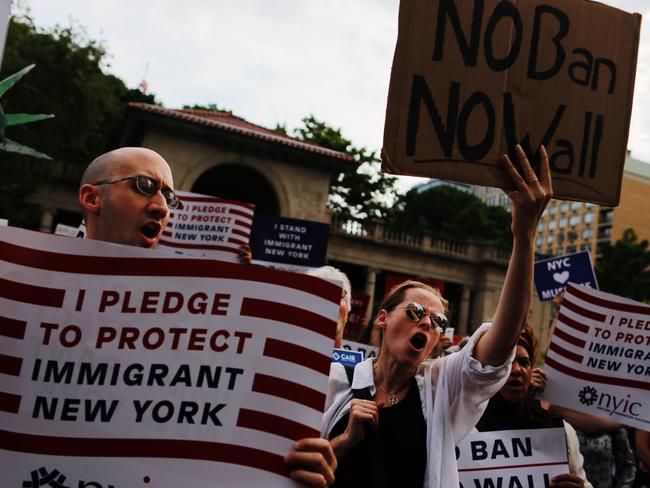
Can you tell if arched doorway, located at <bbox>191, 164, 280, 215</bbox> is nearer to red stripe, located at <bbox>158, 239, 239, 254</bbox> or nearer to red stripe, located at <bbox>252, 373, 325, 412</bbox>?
red stripe, located at <bbox>158, 239, 239, 254</bbox>

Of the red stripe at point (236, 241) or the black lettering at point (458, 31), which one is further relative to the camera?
the red stripe at point (236, 241)

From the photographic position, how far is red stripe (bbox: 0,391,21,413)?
65.7 inches

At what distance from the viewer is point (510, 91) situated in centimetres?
237

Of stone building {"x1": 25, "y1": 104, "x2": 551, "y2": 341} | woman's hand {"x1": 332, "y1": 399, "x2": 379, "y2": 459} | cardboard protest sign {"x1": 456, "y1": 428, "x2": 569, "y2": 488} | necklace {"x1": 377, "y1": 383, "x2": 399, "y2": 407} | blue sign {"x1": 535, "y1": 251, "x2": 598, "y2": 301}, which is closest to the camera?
woman's hand {"x1": 332, "y1": 399, "x2": 379, "y2": 459}

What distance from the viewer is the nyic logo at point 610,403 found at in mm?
3793

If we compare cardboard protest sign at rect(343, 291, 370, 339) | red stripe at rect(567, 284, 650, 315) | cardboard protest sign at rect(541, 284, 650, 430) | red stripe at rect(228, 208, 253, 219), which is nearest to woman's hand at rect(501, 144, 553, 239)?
cardboard protest sign at rect(541, 284, 650, 430)

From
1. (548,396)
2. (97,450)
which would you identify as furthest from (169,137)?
(97,450)

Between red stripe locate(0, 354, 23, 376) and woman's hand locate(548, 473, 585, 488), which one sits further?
woman's hand locate(548, 473, 585, 488)

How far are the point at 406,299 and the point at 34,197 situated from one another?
79.9ft

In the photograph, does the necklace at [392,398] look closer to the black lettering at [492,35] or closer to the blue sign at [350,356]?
the black lettering at [492,35]

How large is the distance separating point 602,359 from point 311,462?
284 centimetres

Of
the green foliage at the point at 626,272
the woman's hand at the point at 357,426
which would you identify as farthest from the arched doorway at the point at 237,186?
the green foliage at the point at 626,272

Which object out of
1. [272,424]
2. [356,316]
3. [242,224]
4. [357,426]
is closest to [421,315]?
[357,426]

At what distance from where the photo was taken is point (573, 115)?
2.39 metres
